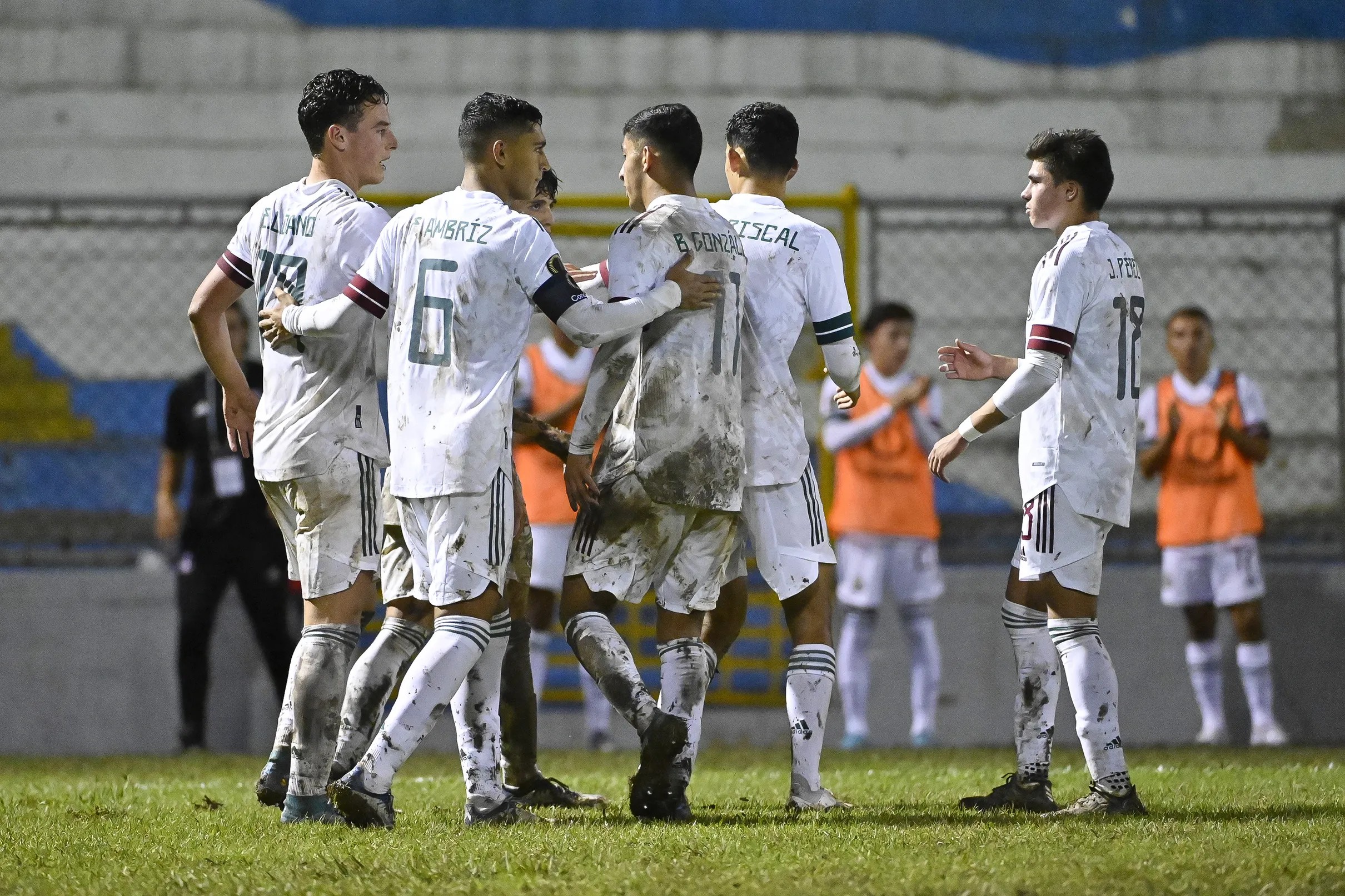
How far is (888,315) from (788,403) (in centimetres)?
375

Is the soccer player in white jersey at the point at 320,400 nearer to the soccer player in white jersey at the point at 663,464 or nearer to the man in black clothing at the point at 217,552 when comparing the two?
the soccer player in white jersey at the point at 663,464

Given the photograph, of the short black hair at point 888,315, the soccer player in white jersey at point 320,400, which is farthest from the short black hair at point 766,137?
the short black hair at point 888,315

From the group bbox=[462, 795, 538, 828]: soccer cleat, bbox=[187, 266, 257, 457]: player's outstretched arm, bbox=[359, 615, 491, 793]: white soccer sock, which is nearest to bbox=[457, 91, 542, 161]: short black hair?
bbox=[187, 266, 257, 457]: player's outstretched arm

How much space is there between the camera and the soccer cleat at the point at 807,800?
15.3 feet

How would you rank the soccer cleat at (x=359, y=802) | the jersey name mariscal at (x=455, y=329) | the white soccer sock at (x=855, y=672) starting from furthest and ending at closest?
the white soccer sock at (x=855, y=672), the jersey name mariscal at (x=455, y=329), the soccer cleat at (x=359, y=802)

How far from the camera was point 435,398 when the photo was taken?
13.8 feet

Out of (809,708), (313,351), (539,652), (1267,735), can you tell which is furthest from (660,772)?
(1267,735)

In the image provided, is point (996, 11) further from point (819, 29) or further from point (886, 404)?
point (886, 404)

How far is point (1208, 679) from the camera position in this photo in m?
8.36

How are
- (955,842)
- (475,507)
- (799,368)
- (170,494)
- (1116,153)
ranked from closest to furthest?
(955,842) < (475,507) < (170,494) < (799,368) < (1116,153)

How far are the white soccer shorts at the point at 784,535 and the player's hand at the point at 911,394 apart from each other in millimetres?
3761

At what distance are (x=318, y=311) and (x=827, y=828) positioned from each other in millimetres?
1798

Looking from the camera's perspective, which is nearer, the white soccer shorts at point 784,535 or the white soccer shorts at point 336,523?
the white soccer shorts at point 336,523

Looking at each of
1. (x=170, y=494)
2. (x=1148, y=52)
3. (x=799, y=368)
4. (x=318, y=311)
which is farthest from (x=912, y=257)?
(x=318, y=311)
